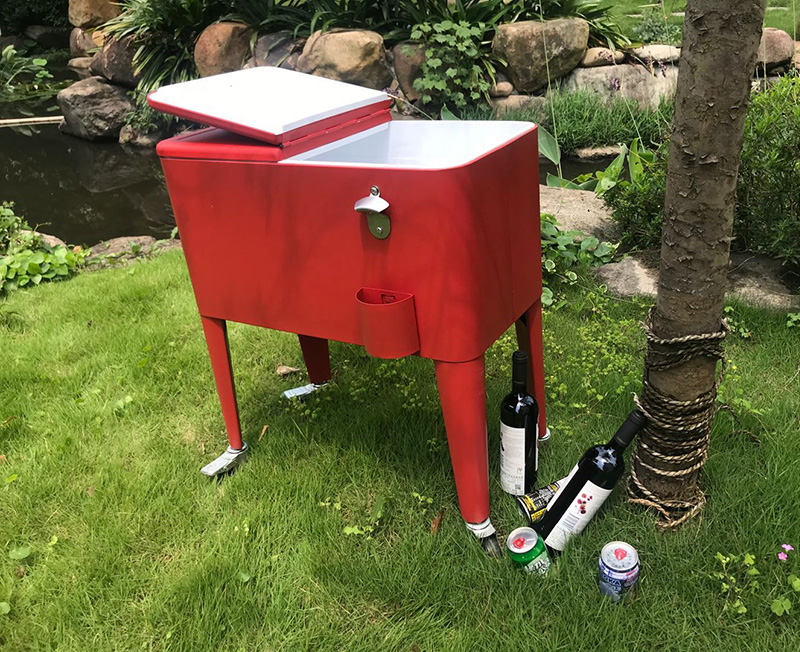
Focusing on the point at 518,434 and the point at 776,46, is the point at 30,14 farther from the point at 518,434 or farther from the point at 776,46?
the point at 518,434

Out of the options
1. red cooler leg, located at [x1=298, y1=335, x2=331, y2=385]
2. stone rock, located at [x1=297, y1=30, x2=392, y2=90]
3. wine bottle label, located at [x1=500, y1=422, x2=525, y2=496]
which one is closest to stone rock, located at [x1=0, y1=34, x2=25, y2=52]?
stone rock, located at [x1=297, y1=30, x2=392, y2=90]

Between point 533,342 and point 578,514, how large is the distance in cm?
49

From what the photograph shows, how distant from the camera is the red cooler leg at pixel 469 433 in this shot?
1590mm

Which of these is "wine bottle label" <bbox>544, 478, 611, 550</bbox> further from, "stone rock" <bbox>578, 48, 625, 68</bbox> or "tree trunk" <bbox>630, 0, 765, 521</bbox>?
"stone rock" <bbox>578, 48, 625, 68</bbox>

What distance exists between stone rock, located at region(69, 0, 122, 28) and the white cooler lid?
1025 centimetres

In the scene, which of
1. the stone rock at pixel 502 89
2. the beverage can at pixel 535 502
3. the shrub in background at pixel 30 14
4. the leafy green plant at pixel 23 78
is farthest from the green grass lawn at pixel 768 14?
the shrub in background at pixel 30 14

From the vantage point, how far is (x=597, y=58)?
618cm

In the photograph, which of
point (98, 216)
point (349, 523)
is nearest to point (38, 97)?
point (98, 216)

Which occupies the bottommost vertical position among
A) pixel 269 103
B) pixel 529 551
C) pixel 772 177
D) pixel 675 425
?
pixel 529 551

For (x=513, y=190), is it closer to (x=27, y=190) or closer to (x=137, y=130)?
(x=27, y=190)

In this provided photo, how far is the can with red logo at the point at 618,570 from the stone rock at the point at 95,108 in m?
7.76

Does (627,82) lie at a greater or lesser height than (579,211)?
greater

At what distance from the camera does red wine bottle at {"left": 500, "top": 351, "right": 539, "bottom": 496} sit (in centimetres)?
171

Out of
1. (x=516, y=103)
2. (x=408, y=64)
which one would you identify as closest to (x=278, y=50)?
(x=408, y=64)
